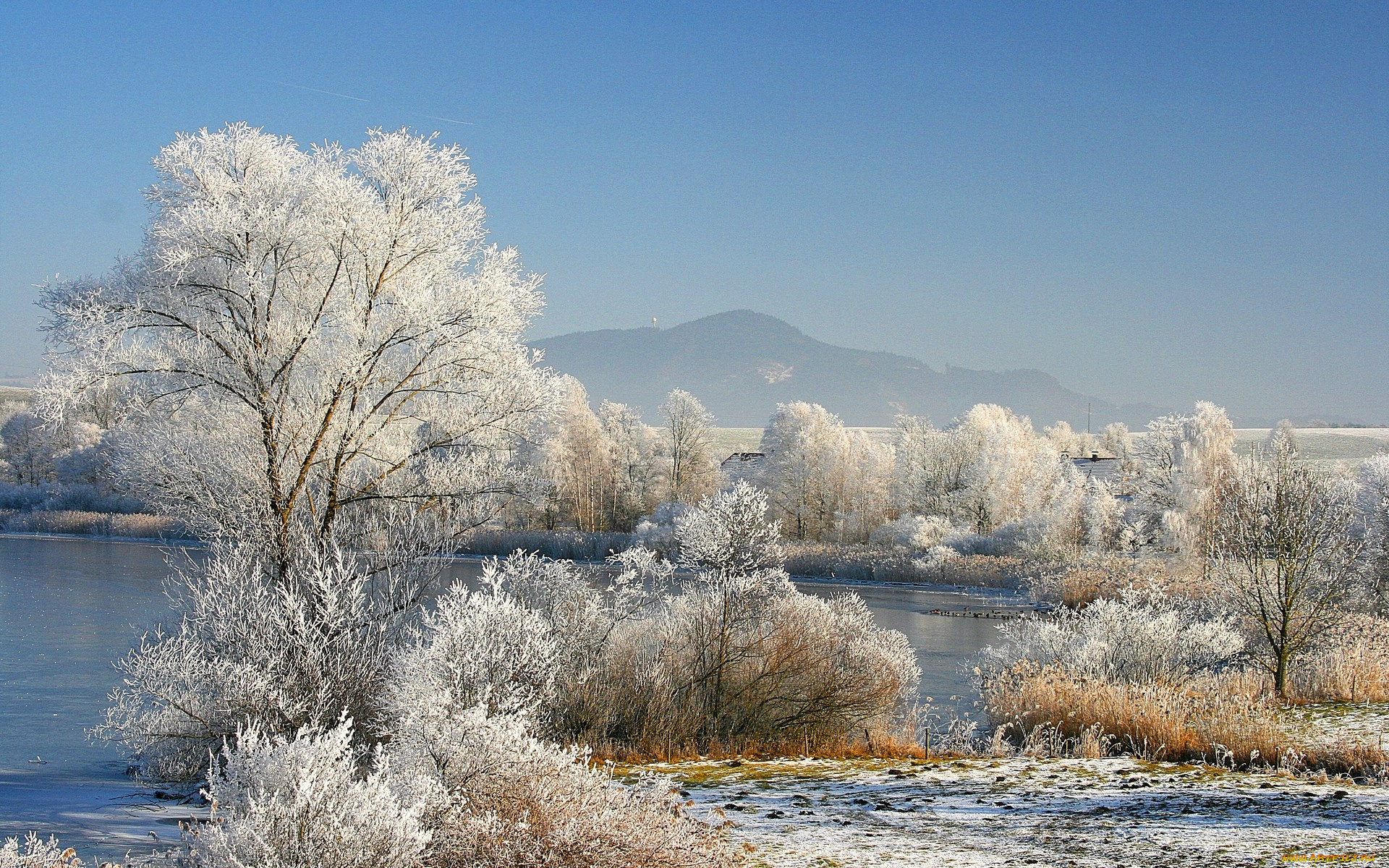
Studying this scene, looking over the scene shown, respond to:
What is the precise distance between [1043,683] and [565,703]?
6.40 metres

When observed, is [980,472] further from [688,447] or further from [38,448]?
[38,448]

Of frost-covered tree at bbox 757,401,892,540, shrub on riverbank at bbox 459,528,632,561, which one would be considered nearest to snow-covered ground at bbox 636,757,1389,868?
shrub on riverbank at bbox 459,528,632,561

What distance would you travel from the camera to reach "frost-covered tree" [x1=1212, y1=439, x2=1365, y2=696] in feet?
52.4

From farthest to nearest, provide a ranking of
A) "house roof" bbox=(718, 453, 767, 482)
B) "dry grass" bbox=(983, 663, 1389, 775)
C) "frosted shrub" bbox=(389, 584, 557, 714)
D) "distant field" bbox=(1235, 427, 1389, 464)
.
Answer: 1. "distant field" bbox=(1235, 427, 1389, 464)
2. "house roof" bbox=(718, 453, 767, 482)
3. "dry grass" bbox=(983, 663, 1389, 775)
4. "frosted shrub" bbox=(389, 584, 557, 714)

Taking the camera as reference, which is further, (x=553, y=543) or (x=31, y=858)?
(x=553, y=543)

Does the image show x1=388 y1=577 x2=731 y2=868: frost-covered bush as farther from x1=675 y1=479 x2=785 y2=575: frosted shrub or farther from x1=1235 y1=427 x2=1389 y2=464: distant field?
x1=1235 y1=427 x2=1389 y2=464: distant field

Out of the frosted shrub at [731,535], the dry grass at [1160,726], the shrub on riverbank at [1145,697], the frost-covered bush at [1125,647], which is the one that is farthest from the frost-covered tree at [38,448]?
the dry grass at [1160,726]

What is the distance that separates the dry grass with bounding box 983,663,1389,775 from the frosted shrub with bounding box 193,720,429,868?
8.09m

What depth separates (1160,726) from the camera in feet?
36.9

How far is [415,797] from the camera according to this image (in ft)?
16.4

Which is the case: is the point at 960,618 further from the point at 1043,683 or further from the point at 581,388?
the point at 581,388

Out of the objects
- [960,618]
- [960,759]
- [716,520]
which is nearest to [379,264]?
[716,520]

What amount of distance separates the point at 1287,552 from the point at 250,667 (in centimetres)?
1533

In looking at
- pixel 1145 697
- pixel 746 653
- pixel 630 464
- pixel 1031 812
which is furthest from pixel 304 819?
pixel 630 464
